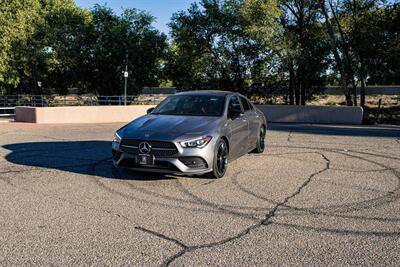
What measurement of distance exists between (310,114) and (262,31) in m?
7.51

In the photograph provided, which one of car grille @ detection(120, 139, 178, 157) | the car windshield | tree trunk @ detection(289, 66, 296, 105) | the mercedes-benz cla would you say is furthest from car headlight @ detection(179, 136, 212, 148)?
tree trunk @ detection(289, 66, 296, 105)

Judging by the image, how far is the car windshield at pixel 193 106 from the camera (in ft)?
24.7

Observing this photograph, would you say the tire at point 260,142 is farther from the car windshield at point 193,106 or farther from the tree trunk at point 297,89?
the tree trunk at point 297,89

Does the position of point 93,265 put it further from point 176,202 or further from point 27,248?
point 176,202

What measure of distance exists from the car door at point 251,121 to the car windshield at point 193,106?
0.93 meters

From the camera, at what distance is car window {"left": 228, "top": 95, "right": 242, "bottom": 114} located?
773cm

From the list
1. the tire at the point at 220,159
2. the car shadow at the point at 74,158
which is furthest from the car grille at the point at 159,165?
the tire at the point at 220,159

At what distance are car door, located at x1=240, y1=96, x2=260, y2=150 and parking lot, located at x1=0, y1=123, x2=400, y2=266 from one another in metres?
0.45

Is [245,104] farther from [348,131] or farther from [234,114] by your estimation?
[348,131]

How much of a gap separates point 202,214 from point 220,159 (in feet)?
6.38

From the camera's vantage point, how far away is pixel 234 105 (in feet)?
26.7

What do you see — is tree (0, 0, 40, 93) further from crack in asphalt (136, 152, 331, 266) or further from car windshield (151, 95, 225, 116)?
crack in asphalt (136, 152, 331, 266)

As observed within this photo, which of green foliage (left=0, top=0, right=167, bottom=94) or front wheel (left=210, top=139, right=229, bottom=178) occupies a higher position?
green foliage (left=0, top=0, right=167, bottom=94)

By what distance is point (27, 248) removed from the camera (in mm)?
3938
